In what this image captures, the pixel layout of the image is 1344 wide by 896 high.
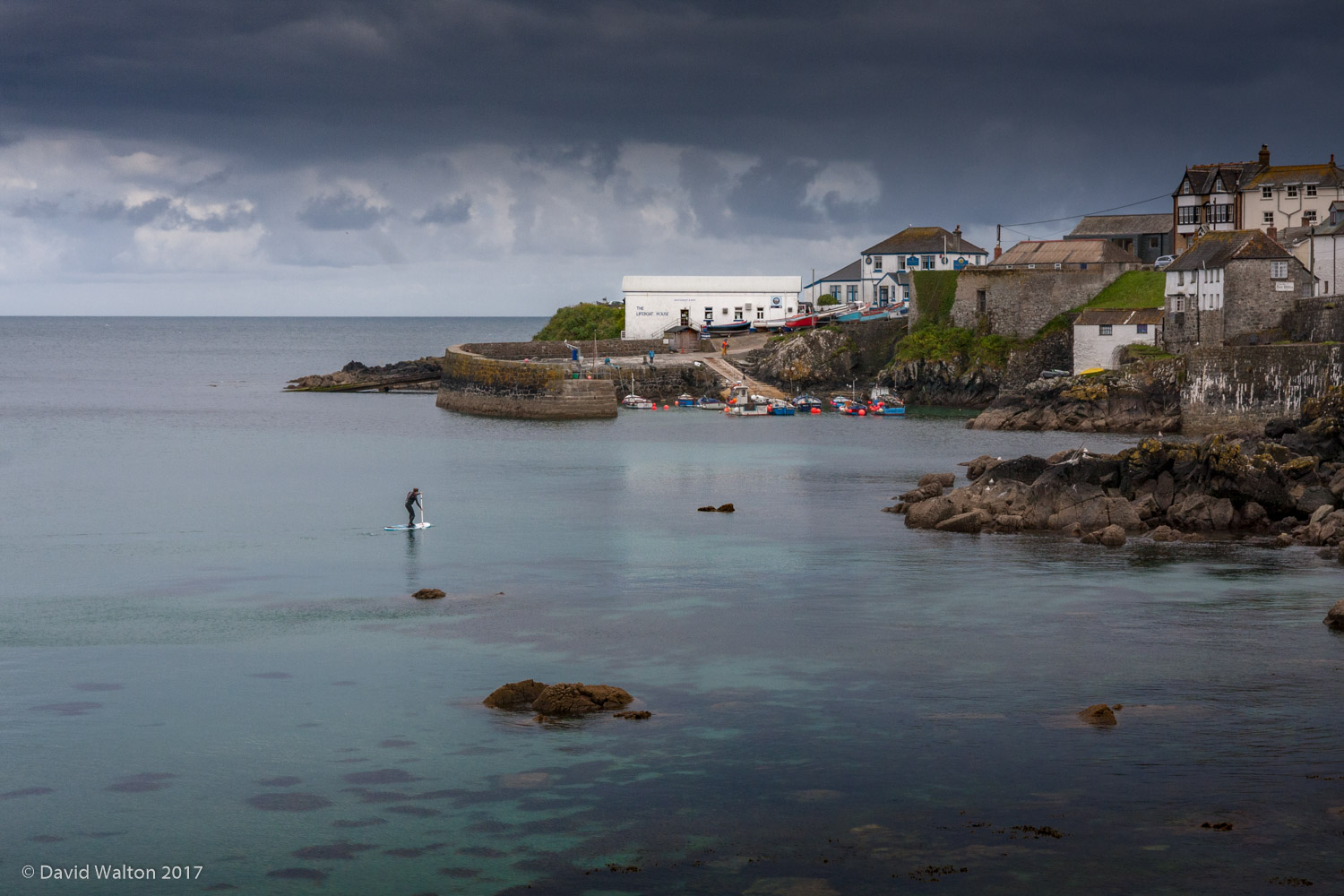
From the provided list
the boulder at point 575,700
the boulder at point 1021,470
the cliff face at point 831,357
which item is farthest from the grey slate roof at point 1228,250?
the boulder at point 575,700

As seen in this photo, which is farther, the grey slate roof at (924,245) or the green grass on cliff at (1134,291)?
the grey slate roof at (924,245)

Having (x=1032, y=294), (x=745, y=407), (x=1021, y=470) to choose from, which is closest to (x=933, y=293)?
(x=1032, y=294)

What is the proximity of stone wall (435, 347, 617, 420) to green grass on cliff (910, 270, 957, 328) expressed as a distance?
24.7 metres

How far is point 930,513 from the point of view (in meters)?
40.2

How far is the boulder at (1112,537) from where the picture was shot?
120 feet

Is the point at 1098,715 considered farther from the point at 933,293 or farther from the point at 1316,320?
the point at 933,293

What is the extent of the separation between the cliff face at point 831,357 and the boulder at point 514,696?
7370cm

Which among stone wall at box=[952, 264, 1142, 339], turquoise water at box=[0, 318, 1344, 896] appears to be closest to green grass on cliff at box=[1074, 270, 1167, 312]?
stone wall at box=[952, 264, 1142, 339]

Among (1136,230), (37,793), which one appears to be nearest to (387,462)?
(37,793)

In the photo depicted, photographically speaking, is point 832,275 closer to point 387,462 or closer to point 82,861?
point 387,462

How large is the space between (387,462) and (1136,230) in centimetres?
6965

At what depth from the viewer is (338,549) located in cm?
3766

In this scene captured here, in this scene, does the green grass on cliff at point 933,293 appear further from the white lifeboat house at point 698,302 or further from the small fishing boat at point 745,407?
the white lifeboat house at point 698,302

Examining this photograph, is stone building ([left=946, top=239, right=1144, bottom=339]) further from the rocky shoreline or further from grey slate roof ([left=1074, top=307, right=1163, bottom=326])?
the rocky shoreline
